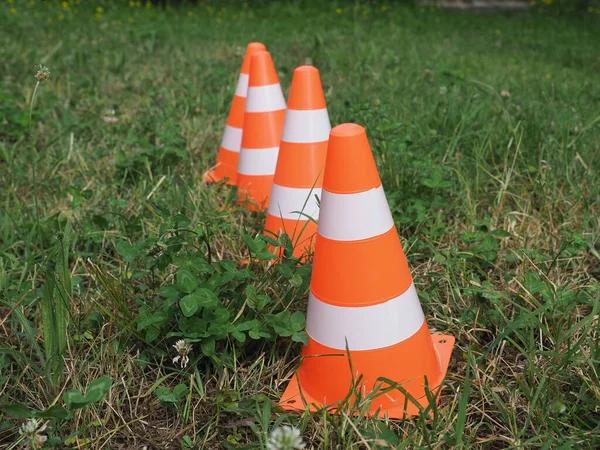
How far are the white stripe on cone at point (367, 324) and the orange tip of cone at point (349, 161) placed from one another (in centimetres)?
33

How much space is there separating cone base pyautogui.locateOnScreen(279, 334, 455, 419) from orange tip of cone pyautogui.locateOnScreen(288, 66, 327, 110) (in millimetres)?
992

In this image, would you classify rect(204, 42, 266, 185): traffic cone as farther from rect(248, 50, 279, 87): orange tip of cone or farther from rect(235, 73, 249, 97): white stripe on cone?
rect(248, 50, 279, 87): orange tip of cone

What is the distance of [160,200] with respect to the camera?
9.12 feet

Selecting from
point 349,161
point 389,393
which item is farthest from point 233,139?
point 389,393

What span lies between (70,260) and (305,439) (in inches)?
50.7

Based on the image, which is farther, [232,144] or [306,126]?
[232,144]

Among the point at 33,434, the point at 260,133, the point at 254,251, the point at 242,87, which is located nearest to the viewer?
the point at 33,434

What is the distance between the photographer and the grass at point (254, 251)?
1718 millimetres

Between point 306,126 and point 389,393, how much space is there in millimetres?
1084

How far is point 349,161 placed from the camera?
1.74 meters

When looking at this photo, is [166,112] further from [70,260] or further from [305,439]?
[305,439]

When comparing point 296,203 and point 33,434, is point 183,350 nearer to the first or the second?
point 33,434

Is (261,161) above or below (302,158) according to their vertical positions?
below

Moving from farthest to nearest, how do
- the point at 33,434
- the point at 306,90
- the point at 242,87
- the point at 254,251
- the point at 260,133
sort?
the point at 242,87, the point at 260,133, the point at 306,90, the point at 254,251, the point at 33,434
